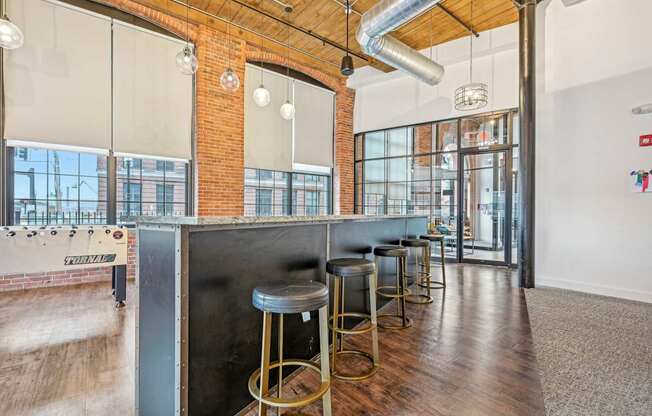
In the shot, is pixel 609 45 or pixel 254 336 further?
pixel 609 45

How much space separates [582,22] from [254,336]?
19.2ft

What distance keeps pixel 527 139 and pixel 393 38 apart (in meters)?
2.52

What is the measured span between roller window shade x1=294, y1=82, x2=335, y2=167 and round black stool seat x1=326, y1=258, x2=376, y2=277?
4818mm

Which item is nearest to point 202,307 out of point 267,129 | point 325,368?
point 325,368

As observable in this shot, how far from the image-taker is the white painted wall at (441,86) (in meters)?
5.53

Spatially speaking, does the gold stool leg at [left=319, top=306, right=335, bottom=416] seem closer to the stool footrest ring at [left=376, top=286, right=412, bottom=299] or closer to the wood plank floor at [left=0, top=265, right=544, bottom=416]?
the wood plank floor at [left=0, top=265, right=544, bottom=416]

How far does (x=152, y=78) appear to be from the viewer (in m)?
4.95

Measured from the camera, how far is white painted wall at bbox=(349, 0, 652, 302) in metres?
4.04

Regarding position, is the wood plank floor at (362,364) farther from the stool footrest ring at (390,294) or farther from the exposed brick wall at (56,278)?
the exposed brick wall at (56,278)

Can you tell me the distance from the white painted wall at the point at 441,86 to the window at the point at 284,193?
72.4 inches

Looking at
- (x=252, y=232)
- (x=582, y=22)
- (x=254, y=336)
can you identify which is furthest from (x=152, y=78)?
(x=582, y=22)

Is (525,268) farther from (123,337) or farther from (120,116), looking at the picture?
(120,116)

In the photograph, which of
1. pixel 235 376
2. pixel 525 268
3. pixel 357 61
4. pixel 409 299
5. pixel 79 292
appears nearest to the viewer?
pixel 235 376

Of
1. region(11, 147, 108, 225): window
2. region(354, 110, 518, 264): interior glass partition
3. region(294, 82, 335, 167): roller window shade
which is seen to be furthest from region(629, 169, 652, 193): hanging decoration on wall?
region(11, 147, 108, 225): window
